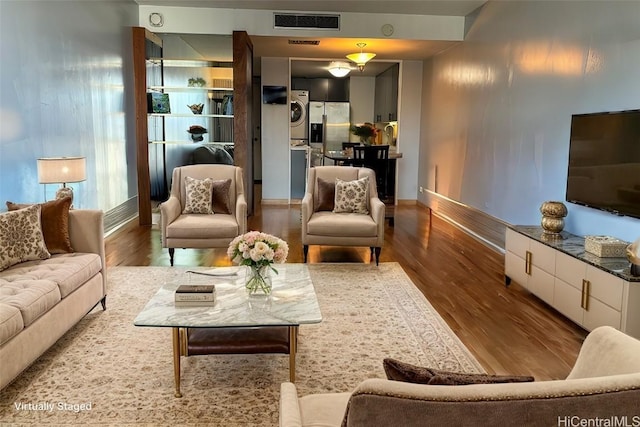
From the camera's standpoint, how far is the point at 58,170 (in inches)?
158

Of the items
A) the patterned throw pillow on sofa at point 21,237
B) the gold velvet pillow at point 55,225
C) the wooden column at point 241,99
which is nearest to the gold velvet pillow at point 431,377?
the patterned throw pillow on sofa at point 21,237

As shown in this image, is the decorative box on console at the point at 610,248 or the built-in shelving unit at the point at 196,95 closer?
the decorative box on console at the point at 610,248

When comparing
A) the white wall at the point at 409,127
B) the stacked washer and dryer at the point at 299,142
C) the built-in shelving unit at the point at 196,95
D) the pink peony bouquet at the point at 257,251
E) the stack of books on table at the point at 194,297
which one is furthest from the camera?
the stacked washer and dryer at the point at 299,142

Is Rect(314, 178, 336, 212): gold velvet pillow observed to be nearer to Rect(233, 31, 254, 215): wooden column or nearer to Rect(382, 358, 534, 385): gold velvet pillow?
Rect(233, 31, 254, 215): wooden column

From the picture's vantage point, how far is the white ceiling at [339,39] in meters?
6.43

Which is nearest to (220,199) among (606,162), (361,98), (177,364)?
(177,364)

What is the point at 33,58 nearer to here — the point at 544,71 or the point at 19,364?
the point at 19,364

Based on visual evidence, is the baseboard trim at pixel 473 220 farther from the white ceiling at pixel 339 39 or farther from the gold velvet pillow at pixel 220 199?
the gold velvet pillow at pixel 220 199

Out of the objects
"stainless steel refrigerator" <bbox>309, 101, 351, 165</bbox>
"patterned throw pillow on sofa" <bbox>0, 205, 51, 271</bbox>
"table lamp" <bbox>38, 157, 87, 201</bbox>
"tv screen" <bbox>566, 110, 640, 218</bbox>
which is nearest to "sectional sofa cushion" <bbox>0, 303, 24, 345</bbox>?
"patterned throw pillow on sofa" <bbox>0, 205, 51, 271</bbox>

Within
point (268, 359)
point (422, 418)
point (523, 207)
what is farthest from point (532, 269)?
point (422, 418)

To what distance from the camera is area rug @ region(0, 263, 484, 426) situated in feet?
7.73

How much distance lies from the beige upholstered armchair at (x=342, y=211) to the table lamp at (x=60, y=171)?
2015mm

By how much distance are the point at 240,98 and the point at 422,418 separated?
20.2ft

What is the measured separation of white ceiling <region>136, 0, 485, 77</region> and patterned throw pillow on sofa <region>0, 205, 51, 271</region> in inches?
165
